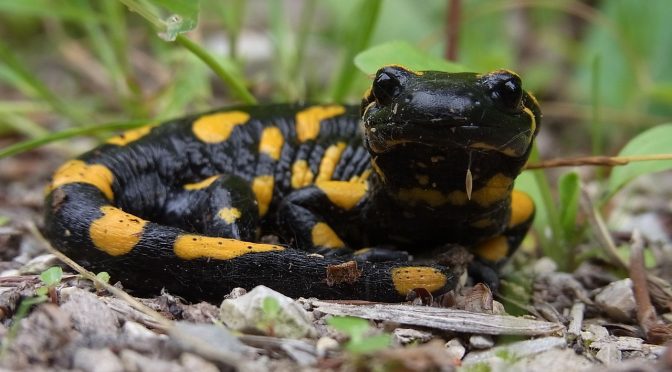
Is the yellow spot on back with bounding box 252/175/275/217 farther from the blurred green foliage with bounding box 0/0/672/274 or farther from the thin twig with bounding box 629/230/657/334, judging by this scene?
the thin twig with bounding box 629/230/657/334

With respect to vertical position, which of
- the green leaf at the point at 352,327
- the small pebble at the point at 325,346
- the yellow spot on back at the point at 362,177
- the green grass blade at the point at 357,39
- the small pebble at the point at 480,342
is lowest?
the small pebble at the point at 325,346

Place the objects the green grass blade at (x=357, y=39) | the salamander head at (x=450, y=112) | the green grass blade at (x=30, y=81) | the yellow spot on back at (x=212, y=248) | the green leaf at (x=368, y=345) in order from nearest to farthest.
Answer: the green leaf at (x=368, y=345)
the salamander head at (x=450, y=112)
the yellow spot on back at (x=212, y=248)
the green grass blade at (x=357, y=39)
the green grass blade at (x=30, y=81)

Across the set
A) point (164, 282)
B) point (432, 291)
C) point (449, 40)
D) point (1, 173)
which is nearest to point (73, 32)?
point (1, 173)

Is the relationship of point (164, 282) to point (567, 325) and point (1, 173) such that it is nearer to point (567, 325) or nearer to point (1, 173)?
point (567, 325)

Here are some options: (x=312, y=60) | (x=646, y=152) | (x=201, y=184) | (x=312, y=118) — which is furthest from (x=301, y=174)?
(x=312, y=60)

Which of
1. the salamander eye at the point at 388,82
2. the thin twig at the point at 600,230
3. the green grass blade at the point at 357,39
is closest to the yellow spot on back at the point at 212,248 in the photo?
the salamander eye at the point at 388,82

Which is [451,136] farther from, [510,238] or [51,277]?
[51,277]

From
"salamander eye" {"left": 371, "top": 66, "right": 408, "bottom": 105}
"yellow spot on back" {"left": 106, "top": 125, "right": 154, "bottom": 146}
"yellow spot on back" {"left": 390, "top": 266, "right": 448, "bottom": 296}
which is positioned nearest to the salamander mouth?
"salamander eye" {"left": 371, "top": 66, "right": 408, "bottom": 105}

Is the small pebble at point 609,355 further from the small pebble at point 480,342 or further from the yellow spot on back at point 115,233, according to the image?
the yellow spot on back at point 115,233

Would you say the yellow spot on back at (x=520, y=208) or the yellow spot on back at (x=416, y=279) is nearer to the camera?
the yellow spot on back at (x=416, y=279)
